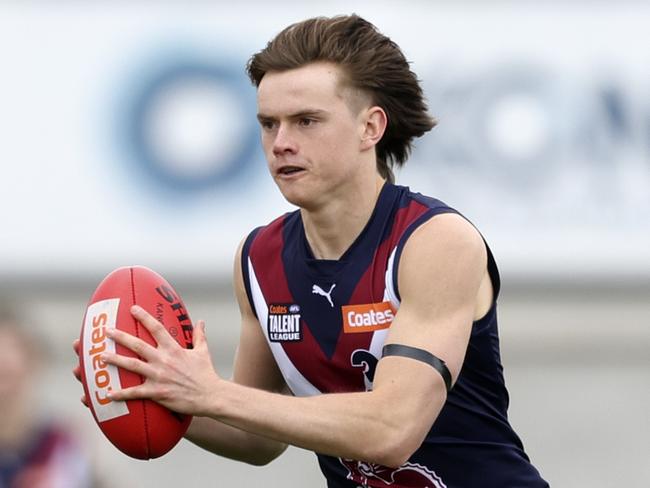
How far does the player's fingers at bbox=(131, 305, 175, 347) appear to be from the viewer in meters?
4.25

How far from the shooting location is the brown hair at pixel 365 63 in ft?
16.0

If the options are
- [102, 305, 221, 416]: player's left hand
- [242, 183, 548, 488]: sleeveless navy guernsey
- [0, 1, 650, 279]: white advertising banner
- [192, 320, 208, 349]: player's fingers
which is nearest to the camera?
[102, 305, 221, 416]: player's left hand

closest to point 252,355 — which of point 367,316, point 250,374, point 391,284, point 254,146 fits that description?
point 250,374

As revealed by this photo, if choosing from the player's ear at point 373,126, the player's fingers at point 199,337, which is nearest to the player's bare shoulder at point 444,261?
the player's ear at point 373,126

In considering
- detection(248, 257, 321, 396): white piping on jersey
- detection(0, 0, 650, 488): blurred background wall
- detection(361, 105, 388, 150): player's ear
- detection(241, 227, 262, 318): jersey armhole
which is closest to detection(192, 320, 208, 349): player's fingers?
detection(248, 257, 321, 396): white piping on jersey

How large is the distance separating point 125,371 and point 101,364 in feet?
0.32

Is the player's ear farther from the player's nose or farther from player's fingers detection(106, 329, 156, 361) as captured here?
player's fingers detection(106, 329, 156, 361)

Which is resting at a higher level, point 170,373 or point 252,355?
point 252,355

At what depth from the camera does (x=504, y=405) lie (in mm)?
5008

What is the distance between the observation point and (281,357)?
5082 mm

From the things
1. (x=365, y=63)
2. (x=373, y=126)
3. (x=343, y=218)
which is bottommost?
(x=343, y=218)

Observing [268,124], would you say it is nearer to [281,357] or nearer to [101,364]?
[281,357]

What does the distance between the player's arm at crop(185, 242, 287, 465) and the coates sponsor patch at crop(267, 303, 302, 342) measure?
220 mm

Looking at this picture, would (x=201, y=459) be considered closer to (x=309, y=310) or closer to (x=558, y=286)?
(x=558, y=286)
